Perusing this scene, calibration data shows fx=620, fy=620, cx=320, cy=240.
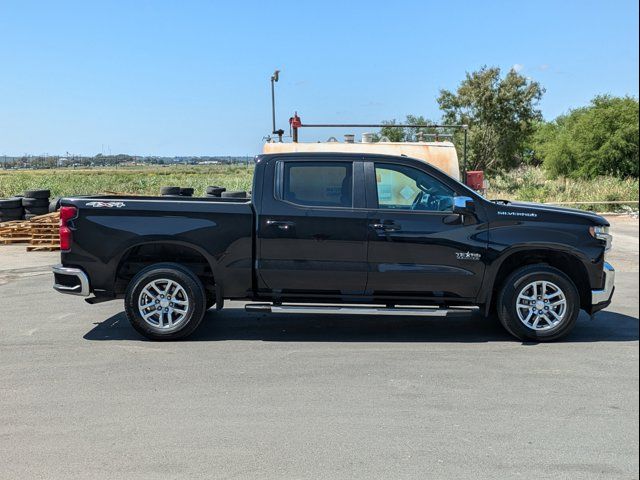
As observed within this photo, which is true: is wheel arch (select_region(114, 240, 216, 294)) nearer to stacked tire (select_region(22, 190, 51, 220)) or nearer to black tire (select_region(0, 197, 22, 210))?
stacked tire (select_region(22, 190, 51, 220))

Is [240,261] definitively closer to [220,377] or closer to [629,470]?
[220,377]

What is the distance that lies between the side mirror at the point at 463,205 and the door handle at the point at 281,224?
5.49 ft

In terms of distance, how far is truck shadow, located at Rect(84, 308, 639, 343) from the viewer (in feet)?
21.8

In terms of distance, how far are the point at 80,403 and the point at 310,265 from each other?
2618mm

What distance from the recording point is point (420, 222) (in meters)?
6.41

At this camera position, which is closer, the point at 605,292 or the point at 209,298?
the point at 605,292

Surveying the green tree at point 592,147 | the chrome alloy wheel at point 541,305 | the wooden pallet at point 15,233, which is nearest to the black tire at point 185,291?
the chrome alloy wheel at point 541,305

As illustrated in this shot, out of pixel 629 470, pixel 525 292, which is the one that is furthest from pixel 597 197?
pixel 629 470

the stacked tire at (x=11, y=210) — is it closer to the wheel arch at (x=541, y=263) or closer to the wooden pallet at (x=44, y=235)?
the wooden pallet at (x=44, y=235)

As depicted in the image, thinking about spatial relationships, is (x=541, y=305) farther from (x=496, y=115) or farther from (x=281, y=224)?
(x=496, y=115)

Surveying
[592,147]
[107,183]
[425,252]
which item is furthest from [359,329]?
[107,183]

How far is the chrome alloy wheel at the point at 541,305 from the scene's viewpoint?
638cm

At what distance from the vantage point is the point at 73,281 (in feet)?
21.4

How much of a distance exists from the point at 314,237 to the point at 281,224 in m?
0.37
